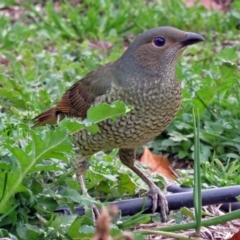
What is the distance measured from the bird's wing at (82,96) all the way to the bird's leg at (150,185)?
344 mm

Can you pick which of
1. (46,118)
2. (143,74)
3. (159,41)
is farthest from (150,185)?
(46,118)

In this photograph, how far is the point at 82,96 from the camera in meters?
4.68

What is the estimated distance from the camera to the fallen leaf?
500cm

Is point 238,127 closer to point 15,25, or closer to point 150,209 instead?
point 150,209

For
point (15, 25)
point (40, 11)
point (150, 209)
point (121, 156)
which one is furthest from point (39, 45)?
point (150, 209)

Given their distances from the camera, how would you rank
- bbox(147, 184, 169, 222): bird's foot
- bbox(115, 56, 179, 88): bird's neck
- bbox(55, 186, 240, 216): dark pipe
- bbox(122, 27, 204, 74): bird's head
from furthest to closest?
bbox(122, 27, 204, 74): bird's head < bbox(115, 56, 179, 88): bird's neck < bbox(147, 184, 169, 222): bird's foot < bbox(55, 186, 240, 216): dark pipe

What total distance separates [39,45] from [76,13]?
31.4 inches

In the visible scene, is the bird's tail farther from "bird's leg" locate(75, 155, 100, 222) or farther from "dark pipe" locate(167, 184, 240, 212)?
"dark pipe" locate(167, 184, 240, 212)

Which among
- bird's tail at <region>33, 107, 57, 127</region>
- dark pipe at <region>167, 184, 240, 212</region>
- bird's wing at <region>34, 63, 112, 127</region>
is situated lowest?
dark pipe at <region>167, 184, 240, 212</region>

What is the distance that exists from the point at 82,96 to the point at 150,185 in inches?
28.4

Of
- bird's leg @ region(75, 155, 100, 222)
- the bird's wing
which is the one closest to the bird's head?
the bird's wing

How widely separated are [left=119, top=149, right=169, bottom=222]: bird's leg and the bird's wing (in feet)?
1.13

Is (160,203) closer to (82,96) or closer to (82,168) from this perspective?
(82,168)

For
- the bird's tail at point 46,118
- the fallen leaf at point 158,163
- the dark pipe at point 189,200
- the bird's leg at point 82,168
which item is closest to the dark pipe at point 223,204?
the dark pipe at point 189,200
